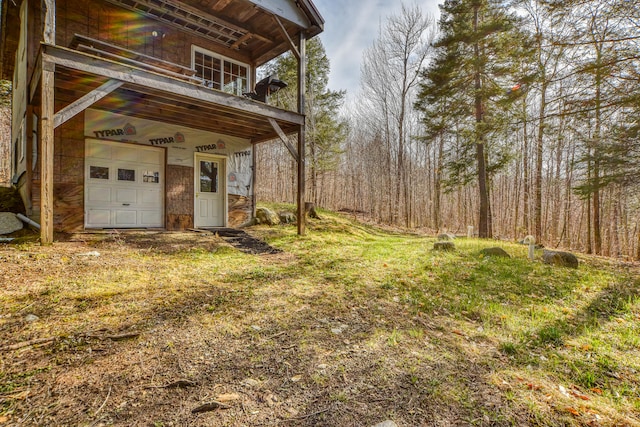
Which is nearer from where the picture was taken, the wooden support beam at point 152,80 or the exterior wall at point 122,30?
the wooden support beam at point 152,80

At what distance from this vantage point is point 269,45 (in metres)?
8.55

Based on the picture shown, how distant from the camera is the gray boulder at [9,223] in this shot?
551 cm

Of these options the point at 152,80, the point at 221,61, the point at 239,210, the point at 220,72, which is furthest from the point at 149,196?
the point at 221,61

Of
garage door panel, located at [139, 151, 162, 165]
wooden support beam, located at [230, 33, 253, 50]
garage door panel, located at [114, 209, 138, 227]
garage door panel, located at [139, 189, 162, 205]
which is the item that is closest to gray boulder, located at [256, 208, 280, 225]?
garage door panel, located at [139, 189, 162, 205]

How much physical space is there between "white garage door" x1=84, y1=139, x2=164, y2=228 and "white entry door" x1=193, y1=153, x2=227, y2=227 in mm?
983

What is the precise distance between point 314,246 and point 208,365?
495 cm

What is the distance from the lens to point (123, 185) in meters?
7.31

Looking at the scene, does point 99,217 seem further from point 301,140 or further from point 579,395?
point 579,395

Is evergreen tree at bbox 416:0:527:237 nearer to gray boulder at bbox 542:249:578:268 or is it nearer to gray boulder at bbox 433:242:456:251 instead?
gray boulder at bbox 433:242:456:251

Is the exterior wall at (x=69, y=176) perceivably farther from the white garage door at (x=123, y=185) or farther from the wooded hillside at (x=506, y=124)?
the wooded hillside at (x=506, y=124)

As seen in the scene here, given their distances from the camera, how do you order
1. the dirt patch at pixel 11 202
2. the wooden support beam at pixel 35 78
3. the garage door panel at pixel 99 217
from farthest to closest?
1. the garage door panel at pixel 99 217
2. the dirt patch at pixel 11 202
3. the wooden support beam at pixel 35 78

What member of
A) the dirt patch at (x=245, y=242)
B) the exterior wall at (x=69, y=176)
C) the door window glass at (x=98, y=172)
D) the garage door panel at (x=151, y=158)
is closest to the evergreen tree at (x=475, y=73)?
the dirt patch at (x=245, y=242)

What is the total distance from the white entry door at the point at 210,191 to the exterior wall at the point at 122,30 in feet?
9.22

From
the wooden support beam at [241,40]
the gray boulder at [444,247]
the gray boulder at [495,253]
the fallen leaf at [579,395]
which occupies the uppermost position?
the wooden support beam at [241,40]
